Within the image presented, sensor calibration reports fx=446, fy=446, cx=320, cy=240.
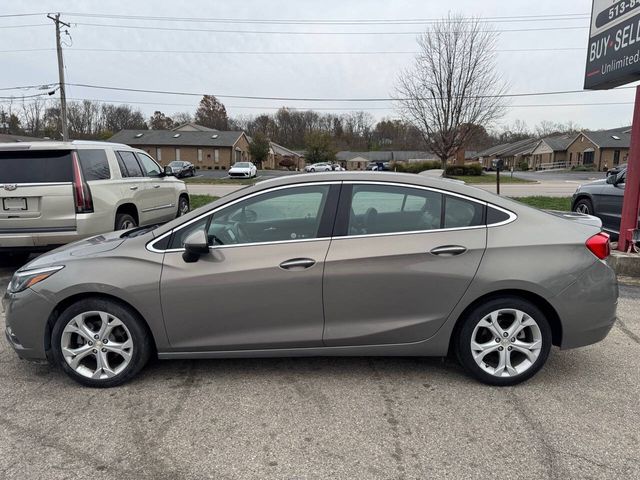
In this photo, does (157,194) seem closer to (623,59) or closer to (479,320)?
(479,320)

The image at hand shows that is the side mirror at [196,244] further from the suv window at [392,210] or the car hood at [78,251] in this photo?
the suv window at [392,210]

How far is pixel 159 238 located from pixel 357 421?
1.92 m

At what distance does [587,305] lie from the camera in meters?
3.25

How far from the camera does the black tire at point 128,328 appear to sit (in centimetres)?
324

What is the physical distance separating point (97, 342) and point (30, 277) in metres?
0.71

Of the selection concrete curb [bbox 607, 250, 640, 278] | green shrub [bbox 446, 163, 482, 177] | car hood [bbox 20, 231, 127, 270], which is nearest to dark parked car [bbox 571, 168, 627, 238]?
concrete curb [bbox 607, 250, 640, 278]

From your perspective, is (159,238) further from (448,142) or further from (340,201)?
(448,142)

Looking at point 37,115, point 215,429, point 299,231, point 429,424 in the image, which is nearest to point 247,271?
point 299,231

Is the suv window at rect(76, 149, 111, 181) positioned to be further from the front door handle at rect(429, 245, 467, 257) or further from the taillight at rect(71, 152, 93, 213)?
the front door handle at rect(429, 245, 467, 257)

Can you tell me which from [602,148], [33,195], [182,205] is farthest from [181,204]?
[602,148]

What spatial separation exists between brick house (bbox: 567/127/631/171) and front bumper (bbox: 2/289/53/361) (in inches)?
2706

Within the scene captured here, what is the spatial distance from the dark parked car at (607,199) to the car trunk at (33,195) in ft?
Answer: 29.1

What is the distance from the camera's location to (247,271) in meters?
3.19

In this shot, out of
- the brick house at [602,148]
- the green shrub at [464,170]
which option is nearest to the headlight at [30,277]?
the green shrub at [464,170]
